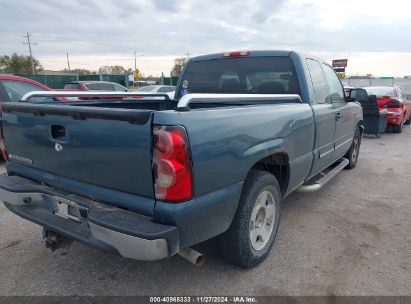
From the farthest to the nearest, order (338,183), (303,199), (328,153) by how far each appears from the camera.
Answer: (338,183) < (303,199) < (328,153)

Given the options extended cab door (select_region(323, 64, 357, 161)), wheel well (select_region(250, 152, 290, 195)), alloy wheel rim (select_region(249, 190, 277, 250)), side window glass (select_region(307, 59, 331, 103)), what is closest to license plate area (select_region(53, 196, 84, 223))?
alloy wheel rim (select_region(249, 190, 277, 250))

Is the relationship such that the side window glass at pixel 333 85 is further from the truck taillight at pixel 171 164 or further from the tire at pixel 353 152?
the truck taillight at pixel 171 164

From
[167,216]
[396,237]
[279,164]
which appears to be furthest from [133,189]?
[396,237]

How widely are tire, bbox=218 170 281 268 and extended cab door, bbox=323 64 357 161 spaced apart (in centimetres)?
199

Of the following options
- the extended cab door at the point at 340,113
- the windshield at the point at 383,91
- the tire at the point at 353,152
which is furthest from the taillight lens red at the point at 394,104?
the extended cab door at the point at 340,113

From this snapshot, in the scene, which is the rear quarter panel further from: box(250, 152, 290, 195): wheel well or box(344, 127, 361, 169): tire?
box(344, 127, 361, 169): tire

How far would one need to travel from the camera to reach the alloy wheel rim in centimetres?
A: 292

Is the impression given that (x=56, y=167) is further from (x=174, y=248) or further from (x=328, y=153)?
(x=328, y=153)

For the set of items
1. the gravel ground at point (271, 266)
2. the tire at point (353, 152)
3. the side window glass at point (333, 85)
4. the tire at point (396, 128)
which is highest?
the side window glass at point (333, 85)

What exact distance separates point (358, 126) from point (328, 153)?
2301mm

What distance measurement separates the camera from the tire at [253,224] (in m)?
2.71

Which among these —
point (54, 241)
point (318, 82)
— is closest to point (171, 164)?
point (54, 241)

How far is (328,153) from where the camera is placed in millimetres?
4395

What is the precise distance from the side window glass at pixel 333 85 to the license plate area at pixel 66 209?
11.7ft
